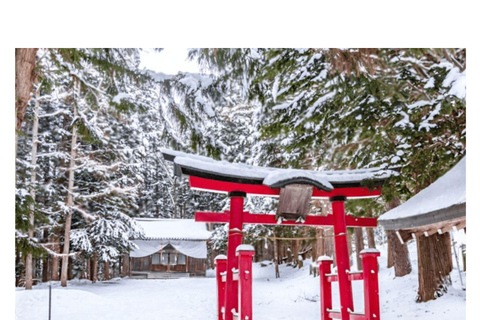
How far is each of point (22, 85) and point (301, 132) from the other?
2421 mm

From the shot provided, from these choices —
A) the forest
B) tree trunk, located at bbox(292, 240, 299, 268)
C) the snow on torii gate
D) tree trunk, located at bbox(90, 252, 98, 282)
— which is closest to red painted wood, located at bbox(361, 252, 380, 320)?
the snow on torii gate

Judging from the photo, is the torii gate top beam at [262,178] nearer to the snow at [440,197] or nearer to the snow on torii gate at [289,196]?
the snow on torii gate at [289,196]

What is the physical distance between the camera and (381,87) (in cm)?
307

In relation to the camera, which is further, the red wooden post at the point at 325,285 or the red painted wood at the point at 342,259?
the red wooden post at the point at 325,285

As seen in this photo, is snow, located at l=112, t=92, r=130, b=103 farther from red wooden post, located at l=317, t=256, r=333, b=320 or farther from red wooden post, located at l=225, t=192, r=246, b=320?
red wooden post, located at l=317, t=256, r=333, b=320

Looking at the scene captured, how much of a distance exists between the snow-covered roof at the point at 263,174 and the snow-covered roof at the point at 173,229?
5999mm

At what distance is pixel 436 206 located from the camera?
2.25 meters

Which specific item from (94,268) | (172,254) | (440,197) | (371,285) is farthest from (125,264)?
(440,197)

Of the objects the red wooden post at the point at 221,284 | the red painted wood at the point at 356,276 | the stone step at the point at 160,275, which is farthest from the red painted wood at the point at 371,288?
the stone step at the point at 160,275

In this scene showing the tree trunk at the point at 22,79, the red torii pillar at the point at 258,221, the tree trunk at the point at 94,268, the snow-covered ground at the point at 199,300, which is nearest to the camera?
the tree trunk at the point at 22,79

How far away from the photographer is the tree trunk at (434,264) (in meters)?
4.71

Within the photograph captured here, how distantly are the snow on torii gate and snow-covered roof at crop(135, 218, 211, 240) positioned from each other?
5891 mm
